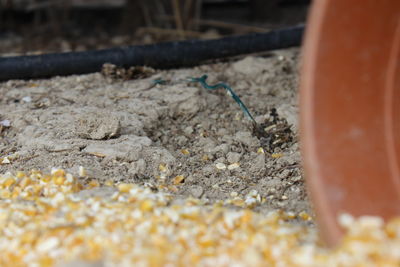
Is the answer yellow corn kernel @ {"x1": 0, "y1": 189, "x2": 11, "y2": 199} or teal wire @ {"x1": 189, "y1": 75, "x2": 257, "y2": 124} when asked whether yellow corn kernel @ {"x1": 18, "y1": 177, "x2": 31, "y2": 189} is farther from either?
teal wire @ {"x1": 189, "y1": 75, "x2": 257, "y2": 124}

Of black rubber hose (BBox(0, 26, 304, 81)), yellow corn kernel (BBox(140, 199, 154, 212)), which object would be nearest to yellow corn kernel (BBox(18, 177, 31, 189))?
yellow corn kernel (BBox(140, 199, 154, 212))

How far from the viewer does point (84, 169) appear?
109 inches

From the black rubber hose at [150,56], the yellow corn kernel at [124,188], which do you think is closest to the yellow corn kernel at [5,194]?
the yellow corn kernel at [124,188]

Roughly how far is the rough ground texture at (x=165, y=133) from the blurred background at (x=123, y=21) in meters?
1.47

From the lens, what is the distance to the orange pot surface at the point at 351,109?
1873 mm

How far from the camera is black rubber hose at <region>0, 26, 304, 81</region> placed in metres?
3.96

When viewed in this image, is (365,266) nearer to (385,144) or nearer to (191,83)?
(385,144)

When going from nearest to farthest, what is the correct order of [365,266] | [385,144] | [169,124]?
1. [365,266]
2. [385,144]
3. [169,124]

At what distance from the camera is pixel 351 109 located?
2.00 meters

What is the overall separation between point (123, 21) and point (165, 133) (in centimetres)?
303

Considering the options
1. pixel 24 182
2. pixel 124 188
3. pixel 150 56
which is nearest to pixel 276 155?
pixel 124 188

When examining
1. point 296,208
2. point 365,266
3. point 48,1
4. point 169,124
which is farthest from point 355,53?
point 48,1

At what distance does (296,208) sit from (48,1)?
14.3 feet

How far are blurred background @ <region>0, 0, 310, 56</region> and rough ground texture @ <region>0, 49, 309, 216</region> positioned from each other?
147cm
